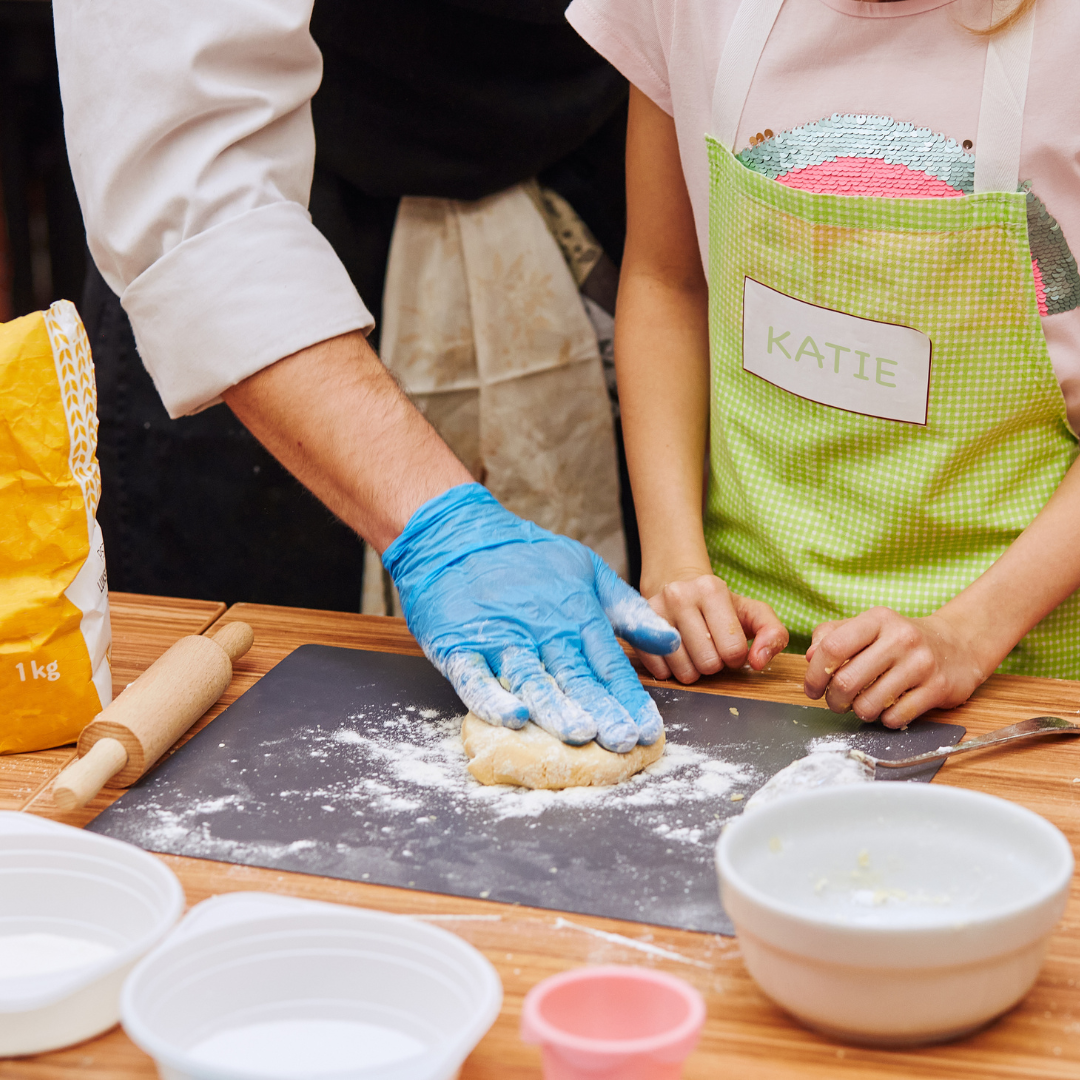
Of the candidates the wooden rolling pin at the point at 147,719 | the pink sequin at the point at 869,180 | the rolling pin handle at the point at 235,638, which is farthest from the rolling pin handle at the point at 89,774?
the pink sequin at the point at 869,180

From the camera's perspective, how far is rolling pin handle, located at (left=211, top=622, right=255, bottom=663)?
3.89 feet

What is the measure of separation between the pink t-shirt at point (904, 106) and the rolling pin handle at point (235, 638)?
745 millimetres

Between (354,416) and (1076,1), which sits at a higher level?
(1076,1)

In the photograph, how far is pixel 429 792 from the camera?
97 cm

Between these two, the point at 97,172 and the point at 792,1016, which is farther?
the point at 97,172

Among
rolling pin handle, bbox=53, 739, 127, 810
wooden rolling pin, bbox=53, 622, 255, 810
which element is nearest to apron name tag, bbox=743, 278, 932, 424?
wooden rolling pin, bbox=53, 622, 255, 810

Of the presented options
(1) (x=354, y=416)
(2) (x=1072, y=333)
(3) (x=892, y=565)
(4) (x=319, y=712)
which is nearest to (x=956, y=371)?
(2) (x=1072, y=333)

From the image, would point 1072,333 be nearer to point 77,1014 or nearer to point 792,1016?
point 792,1016

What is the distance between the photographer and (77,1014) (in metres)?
0.66

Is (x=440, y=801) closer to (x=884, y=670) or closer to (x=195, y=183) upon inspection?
(x=884, y=670)

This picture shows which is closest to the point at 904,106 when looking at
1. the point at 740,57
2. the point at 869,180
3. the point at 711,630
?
the point at 869,180

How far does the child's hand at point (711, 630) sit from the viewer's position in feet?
3.95

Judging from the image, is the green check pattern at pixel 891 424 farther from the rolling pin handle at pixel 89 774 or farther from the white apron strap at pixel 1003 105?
the rolling pin handle at pixel 89 774

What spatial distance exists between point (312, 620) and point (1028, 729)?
758mm
